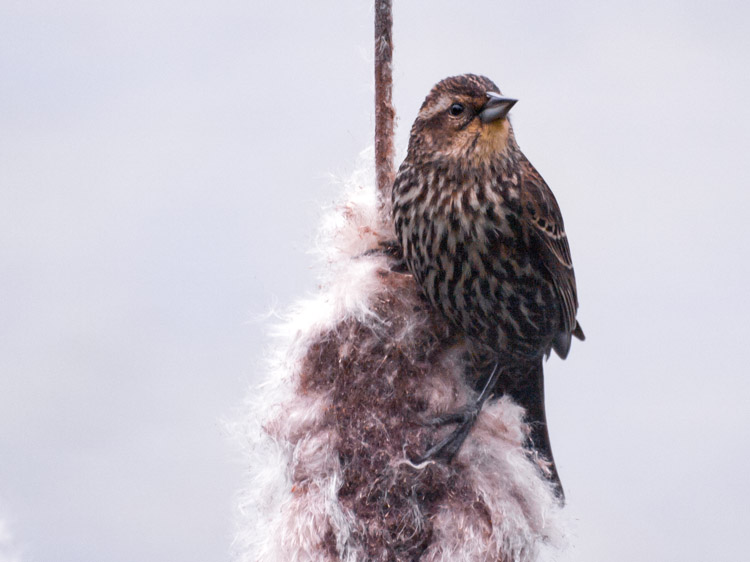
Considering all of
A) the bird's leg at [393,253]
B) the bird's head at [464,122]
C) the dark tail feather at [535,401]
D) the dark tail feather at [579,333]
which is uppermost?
the bird's head at [464,122]

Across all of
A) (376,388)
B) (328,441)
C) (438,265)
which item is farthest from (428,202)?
(328,441)

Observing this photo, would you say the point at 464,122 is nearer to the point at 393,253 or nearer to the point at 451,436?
the point at 393,253

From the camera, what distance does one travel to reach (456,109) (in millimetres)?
2088

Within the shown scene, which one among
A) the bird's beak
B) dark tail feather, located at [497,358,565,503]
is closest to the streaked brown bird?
the bird's beak

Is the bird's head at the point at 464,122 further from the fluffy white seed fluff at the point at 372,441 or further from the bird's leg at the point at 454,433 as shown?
the bird's leg at the point at 454,433

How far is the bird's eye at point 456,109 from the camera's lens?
2.08 m

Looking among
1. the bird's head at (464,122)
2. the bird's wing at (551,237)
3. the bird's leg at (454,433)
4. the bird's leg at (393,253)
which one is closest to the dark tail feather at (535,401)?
the bird's wing at (551,237)

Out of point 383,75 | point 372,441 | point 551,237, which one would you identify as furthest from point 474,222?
point 372,441

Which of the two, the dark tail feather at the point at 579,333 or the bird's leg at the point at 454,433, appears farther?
the dark tail feather at the point at 579,333

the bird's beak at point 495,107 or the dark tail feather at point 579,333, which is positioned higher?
the bird's beak at point 495,107

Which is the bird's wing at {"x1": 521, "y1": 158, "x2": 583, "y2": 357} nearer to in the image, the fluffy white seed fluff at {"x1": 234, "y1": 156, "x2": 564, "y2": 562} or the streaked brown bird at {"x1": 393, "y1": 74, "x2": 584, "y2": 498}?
the streaked brown bird at {"x1": 393, "y1": 74, "x2": 584, "y2": 498}

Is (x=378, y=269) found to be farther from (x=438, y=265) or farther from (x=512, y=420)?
(x=512, y=420)

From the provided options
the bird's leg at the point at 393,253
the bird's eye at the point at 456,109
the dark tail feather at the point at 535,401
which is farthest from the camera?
the dark tail feather at the point at 535,401

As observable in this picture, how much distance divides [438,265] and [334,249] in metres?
0.27
